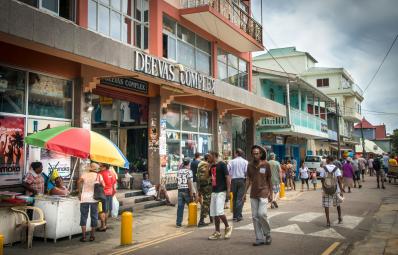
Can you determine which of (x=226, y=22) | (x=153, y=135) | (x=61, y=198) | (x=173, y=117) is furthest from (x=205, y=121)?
(x=61, y=198)

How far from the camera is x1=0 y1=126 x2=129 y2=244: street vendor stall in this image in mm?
8133

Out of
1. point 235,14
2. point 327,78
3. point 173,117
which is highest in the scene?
point 327,78

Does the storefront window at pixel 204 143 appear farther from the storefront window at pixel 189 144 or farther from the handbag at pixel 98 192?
the handbag at pixel 98 192

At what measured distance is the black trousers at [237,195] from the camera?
10930mm

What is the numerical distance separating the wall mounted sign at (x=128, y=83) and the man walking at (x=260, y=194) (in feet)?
23.0

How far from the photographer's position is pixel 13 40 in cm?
846

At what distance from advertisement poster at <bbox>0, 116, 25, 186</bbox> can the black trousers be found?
18.8 ft

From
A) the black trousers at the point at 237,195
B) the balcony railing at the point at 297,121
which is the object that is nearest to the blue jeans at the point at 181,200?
the black trousers at the point at 237,195

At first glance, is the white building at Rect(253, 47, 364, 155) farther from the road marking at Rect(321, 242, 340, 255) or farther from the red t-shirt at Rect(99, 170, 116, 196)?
the road marking at Rect(321, 242, 340, 255)

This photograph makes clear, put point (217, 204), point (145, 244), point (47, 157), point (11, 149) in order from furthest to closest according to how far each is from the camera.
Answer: point (47, 157) < point (11, 149) < point (217, 204) < point (145, 244)

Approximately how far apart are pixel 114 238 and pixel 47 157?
11.9 ft

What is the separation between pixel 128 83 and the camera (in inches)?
559

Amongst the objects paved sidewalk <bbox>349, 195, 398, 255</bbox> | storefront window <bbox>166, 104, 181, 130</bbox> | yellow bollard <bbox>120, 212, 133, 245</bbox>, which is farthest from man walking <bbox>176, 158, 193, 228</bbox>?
storefront window <bbox>166, 104, 181, 130</bbox>

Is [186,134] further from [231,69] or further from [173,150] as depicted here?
[231,69]
